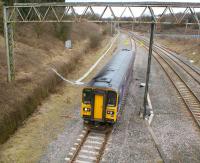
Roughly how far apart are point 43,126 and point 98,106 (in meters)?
4.05

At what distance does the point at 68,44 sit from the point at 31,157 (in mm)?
26477

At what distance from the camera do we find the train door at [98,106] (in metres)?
13.8

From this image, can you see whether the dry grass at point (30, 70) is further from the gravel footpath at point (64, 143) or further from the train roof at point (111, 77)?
the train roof at point (111, 77)

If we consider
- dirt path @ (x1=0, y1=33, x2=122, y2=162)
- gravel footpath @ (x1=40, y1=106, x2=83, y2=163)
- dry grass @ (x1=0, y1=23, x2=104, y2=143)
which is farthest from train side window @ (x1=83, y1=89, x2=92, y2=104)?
dry grass @ (x1=0, y1=23, x2=104, y2=143)

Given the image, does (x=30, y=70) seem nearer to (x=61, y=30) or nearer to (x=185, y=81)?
(x=185, y=81)

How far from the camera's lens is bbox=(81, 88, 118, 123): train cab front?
13.6 meters

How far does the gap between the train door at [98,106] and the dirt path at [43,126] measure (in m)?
2.62

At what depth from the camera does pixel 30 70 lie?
77.9ft

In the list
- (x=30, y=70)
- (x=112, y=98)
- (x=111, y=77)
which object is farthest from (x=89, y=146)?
(x=30, y=70)

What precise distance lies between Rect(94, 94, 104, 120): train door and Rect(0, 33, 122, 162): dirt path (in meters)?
2.62

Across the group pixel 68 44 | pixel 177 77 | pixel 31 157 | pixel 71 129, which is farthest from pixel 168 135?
pixel 68 44

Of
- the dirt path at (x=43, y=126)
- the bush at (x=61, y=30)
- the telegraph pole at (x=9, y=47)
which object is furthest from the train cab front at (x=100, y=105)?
the bush at (x=61, y=30)

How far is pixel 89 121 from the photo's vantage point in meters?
14.6

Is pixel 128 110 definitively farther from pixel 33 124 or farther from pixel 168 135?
pixel 33 124
